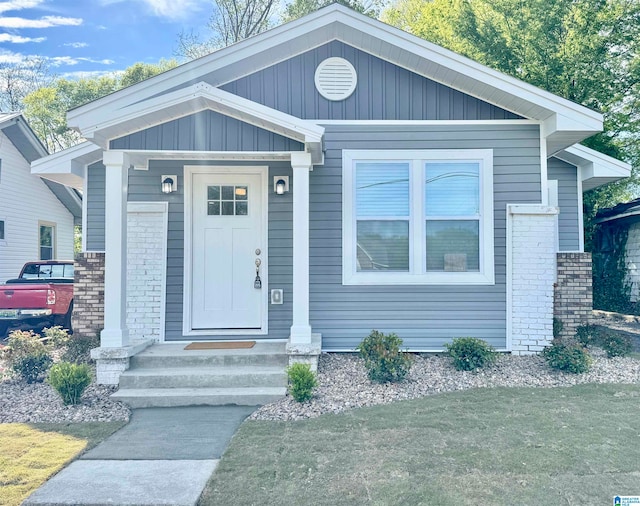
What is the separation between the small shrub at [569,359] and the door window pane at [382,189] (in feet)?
8.30

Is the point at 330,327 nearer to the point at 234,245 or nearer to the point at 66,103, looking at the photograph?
the point at 234,245

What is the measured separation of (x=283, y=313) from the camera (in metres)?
6.29

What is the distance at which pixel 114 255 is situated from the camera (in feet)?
17.1

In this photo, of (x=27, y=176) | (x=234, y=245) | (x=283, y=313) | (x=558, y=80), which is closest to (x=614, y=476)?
(x=283, y=313)

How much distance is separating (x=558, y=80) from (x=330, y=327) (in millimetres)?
9505

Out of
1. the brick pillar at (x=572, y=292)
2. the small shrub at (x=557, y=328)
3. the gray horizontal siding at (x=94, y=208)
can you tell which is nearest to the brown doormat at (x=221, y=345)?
the gray horizontal siding at (x=94, y=208)

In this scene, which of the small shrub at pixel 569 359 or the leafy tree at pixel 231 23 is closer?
the small shrub at pixel 569 359

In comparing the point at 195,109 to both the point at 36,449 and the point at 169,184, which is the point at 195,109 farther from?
the point at 36,449

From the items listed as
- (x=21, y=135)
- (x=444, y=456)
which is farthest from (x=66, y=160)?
(x=21, y=135)

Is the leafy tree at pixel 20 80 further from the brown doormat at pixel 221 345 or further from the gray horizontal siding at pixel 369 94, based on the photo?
the brown doormat at pixel 221 345

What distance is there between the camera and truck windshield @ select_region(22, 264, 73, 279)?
1055cm

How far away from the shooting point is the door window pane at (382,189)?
20.4 ft

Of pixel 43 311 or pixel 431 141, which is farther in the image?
pixel 43 311

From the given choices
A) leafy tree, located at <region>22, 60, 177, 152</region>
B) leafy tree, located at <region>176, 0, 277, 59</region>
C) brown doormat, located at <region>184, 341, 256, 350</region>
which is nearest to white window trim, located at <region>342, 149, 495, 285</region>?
brown doormat, located at <region>184, 341, 256, 350</region>
